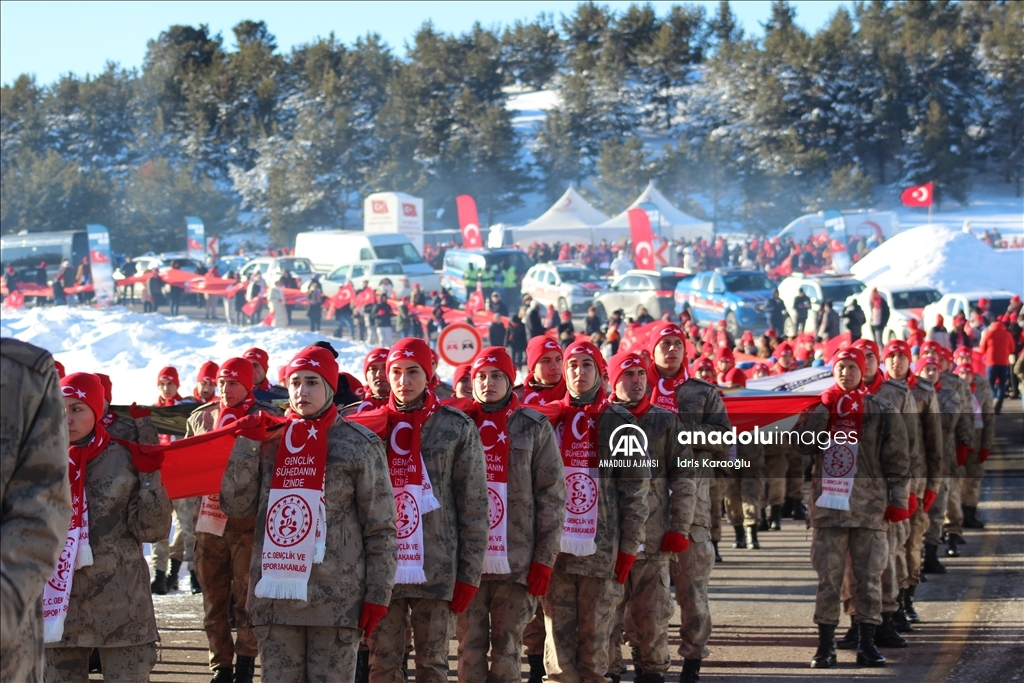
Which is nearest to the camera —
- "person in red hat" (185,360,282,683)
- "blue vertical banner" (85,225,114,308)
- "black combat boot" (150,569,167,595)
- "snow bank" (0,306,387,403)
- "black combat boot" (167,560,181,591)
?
"person in red hat" (185,360,282,683)

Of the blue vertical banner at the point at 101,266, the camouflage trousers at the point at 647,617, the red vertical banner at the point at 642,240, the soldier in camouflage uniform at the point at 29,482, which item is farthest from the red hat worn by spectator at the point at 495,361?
the red vertical banner at the point at 642,240

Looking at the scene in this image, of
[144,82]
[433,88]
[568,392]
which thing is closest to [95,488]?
[568,392]

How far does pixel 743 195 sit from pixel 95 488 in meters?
72.9

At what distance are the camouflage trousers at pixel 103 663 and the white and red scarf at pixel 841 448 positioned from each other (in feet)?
14.1

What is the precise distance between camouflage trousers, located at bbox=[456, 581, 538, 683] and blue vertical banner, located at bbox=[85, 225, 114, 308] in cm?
2968

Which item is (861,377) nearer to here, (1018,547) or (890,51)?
(1018,547)

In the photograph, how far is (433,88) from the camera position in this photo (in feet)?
290

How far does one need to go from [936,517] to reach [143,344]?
19.1m

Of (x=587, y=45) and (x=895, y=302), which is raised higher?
(x=587, y=45)

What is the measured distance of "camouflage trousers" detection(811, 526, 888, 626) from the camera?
300 inches

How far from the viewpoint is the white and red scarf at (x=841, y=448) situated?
7578 millimetres

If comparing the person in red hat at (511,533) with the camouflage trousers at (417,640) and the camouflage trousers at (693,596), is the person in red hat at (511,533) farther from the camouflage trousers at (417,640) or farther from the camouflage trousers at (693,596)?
the camouflage trousers at (693,596)

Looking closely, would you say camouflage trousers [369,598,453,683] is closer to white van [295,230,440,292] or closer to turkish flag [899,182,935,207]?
white van [295,230,440,292]

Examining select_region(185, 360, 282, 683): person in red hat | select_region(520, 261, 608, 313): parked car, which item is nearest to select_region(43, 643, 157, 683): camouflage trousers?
A: select_region(185, 360, 282, 683): person in red hat
